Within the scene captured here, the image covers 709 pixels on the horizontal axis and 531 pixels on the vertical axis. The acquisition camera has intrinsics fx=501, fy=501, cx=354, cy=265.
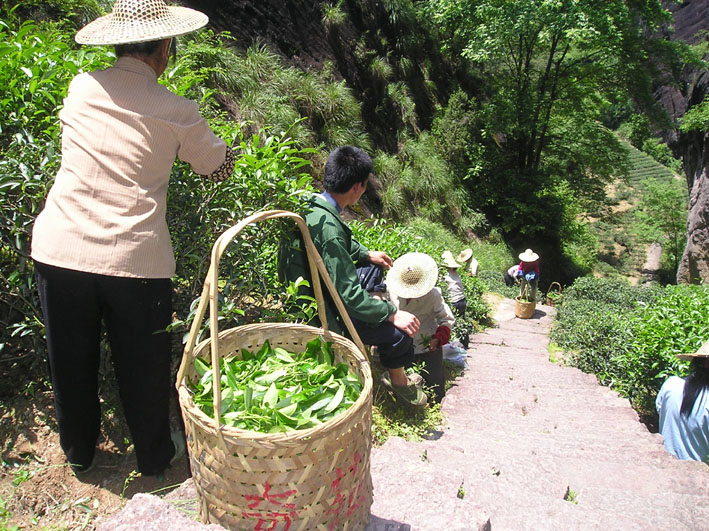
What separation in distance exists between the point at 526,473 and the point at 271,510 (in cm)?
194

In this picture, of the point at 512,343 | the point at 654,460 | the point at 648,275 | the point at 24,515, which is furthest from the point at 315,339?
the point at 648,275

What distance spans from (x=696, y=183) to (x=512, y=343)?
15.4 metres

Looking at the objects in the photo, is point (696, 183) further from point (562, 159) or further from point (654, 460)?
point (654, 460)

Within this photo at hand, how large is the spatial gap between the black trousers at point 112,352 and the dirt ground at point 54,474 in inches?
3.9

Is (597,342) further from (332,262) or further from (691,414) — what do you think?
(332,262)

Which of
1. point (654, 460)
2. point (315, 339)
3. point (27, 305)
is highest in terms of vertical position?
point (315, 339)

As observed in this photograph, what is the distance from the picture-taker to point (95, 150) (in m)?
1.98

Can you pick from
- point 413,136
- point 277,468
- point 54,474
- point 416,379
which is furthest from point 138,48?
point 413,136

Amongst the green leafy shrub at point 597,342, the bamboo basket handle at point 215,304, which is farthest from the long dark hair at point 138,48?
the green leafy shrub at point 597,342

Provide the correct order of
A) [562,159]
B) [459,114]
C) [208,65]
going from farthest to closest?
[562,159]
[459,114]
[208,65]

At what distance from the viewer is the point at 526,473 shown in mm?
2971

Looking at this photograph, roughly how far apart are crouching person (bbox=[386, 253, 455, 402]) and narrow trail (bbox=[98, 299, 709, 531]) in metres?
0.37

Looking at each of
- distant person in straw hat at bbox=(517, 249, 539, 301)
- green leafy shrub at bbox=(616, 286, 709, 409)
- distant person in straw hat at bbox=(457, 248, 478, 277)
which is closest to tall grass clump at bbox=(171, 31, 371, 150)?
distant person in straw hat at bbox=(457, 248, 478, 277)

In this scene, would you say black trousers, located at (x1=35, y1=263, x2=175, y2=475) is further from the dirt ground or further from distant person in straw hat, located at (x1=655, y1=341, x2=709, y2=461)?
distant person in straw hat, located at (x1=655, y1=341, x2=709, y2=461)
